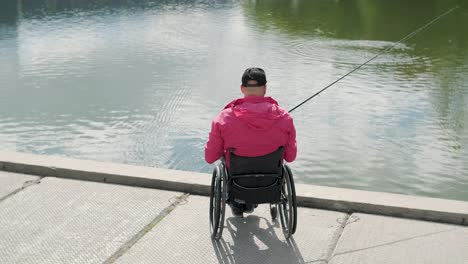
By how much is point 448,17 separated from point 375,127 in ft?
39.0

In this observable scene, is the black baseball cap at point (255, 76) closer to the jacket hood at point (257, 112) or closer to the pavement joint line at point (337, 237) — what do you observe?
the jacket hood at point (257, 112)

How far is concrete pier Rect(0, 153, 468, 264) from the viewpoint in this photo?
4211 millimetres

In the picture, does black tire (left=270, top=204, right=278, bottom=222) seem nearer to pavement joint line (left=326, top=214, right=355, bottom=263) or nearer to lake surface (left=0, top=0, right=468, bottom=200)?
pavement joint line (left=326, top=214, right=355, bottom=263)

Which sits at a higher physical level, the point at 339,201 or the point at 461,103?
the point at 339,201

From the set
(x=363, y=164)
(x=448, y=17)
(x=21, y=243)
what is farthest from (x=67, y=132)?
(x=448, y=17)

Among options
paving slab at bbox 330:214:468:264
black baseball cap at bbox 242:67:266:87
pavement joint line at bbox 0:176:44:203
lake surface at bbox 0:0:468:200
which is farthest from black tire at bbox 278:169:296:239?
lake surface at bbox 0:0:468:200

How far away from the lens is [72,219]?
4.77 m

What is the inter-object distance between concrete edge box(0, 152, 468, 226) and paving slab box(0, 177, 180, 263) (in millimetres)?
96

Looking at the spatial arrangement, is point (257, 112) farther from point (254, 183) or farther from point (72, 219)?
point (72, 219)

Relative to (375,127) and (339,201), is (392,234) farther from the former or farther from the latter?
(375,127)

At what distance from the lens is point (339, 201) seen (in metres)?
4.91

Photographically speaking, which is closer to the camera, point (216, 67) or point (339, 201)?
point (339, 201)

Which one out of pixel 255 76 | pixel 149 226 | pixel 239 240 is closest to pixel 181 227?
pixel 149 226

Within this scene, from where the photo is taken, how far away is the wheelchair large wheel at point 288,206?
4199mm
